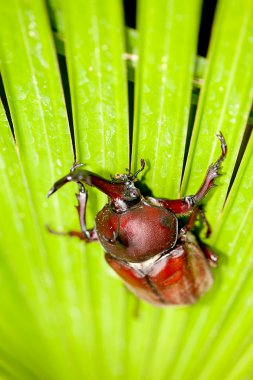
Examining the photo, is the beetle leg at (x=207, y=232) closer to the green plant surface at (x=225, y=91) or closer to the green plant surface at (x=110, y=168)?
the green plant surface at (x=110, y=168)

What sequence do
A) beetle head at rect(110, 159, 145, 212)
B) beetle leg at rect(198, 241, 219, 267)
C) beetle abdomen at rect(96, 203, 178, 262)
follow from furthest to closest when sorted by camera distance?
beetle leg at rect(198, 241, 219, 267) < beetle abdomen at rect(96, 203, 178, 262) < beetle head at rect(110, 159, 145, 212)

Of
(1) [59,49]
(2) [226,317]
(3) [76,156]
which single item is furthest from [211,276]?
(1) [59,49]

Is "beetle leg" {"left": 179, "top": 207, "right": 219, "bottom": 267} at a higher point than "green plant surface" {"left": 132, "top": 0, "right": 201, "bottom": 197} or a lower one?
lower

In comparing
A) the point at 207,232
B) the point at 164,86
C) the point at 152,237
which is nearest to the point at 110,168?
the point at 152,237

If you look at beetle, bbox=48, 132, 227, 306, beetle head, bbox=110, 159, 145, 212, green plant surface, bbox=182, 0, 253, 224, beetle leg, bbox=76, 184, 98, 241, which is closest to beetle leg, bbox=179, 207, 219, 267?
beetle, bbox=48, 132, 227, 306

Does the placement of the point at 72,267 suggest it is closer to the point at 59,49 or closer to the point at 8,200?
the point at 8,200

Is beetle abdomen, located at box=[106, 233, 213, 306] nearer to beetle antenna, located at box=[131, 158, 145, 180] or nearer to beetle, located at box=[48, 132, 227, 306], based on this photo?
beetle, located at box=[48, 132, 227, 306]

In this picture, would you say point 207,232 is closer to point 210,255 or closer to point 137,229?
point 210,255

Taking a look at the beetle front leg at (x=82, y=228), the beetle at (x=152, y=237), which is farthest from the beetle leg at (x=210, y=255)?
the beetle front leg at (x=82, y=228)

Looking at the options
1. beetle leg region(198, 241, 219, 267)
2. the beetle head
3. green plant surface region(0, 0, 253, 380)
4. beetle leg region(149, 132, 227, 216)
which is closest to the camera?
green plant surface region(0, 0, 253, 380)
